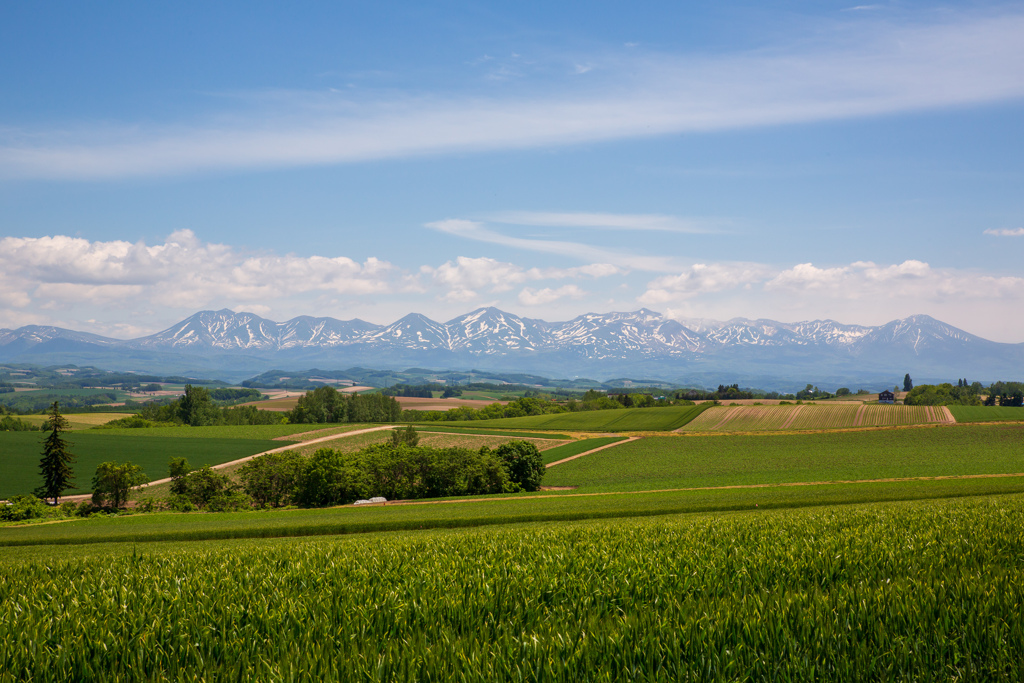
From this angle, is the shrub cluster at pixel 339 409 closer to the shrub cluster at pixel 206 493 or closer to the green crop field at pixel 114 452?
the green crop field at pixel 114 452

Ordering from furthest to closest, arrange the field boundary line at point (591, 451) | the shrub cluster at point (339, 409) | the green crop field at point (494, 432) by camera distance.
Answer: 1. the shrub cluster at point (339, 409)
2. the green crop field at point (494, 432)
3. the field boundary line at point (591, 451)

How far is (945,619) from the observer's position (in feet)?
18.7

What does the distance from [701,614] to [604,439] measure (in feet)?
286

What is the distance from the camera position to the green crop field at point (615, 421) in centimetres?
10509

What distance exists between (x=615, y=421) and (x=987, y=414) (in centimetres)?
6175

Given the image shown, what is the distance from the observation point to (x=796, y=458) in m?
65.2

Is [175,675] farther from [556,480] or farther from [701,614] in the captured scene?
[556,480]

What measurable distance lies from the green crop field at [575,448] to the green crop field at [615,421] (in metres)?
12.6

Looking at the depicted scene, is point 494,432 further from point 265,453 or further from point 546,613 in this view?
point 546,613

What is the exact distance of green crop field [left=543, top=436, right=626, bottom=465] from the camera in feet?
259

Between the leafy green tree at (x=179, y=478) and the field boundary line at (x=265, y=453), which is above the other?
the leafy green tree at (x=179, y=478)

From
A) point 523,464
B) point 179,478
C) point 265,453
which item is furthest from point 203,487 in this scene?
point 523,464

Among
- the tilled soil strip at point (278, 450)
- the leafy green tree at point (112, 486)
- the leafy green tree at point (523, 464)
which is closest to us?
the leafy green tree at point (112, 486)

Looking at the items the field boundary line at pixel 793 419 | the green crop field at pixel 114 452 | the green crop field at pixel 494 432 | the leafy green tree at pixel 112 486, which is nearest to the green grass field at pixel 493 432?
the green crop field at pixel 494 432
